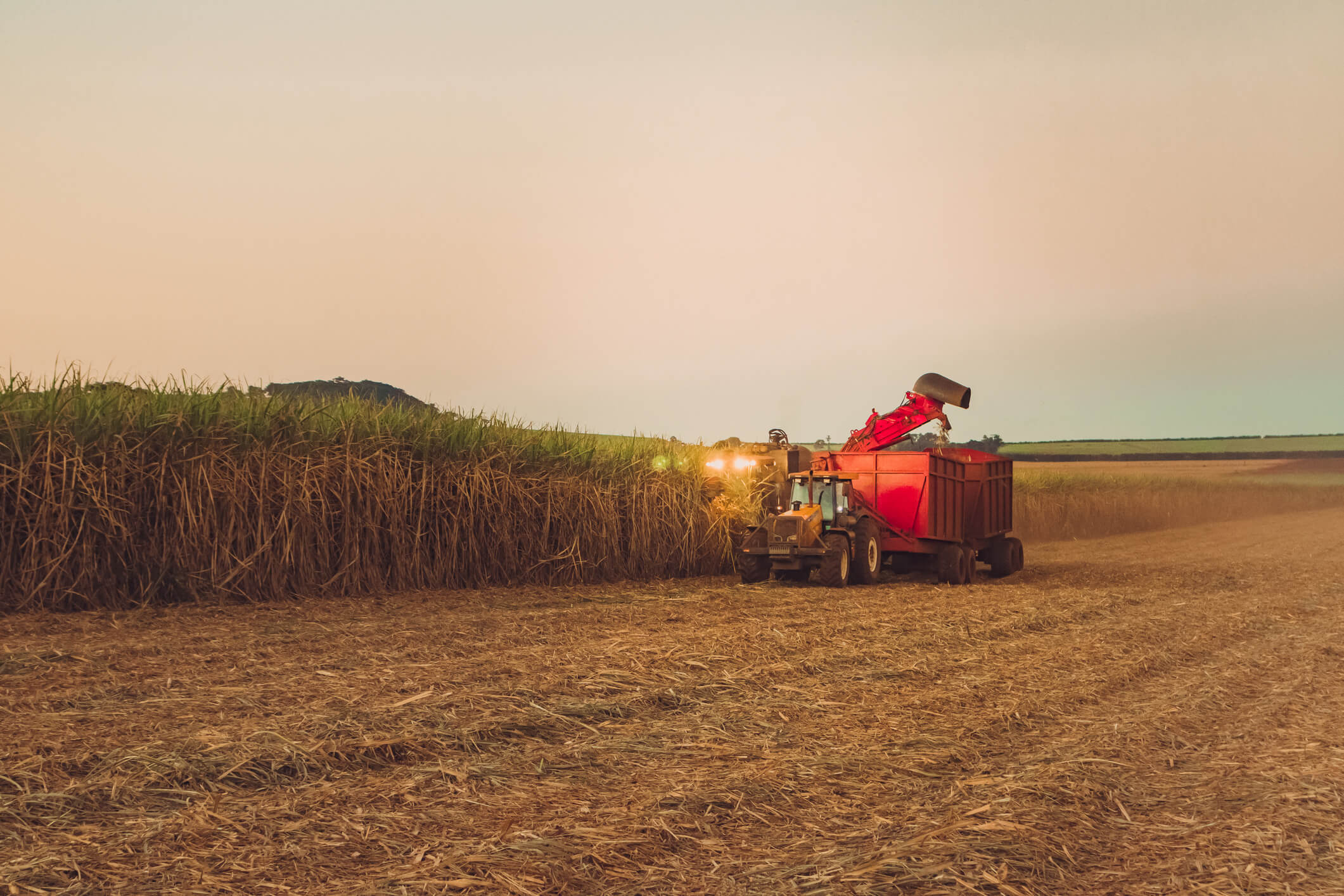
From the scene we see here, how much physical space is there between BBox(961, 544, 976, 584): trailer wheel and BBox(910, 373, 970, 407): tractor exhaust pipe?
2.78 metres

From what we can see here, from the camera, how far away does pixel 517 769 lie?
575cm

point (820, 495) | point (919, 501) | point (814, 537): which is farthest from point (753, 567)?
point (919, 501)

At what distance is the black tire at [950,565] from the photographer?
1798cm

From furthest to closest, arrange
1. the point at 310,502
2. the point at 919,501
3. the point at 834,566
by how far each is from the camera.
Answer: the point at 919,501 → the point at 834,566 → the point at 310,502

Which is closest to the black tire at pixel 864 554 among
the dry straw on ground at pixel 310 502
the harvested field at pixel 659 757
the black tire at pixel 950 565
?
the black tire at pixel 950 565

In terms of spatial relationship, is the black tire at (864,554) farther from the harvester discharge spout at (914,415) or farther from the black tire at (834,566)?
the harvester discharge spout at (914,415)

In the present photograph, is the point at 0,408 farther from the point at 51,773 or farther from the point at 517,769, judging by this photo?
the point at 517,769

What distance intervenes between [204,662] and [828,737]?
543 centimetres

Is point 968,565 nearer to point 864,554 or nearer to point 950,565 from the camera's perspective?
point 950,565

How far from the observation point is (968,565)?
18.6 m

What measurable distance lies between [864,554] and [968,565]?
2885 millimetres

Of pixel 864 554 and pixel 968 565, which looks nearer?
pixel 864 554

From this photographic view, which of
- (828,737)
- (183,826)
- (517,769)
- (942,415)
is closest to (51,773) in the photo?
(183,826)

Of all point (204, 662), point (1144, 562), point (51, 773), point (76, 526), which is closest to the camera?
point (51, 773)
